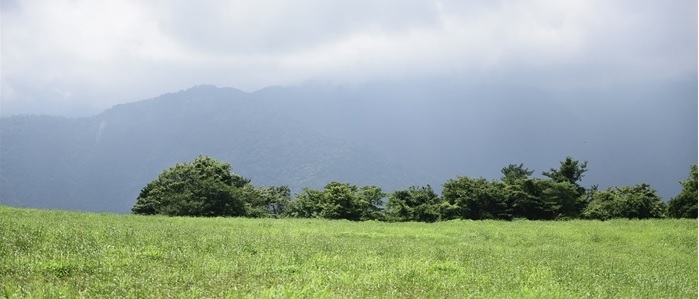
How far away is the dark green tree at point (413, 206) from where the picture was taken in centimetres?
6438

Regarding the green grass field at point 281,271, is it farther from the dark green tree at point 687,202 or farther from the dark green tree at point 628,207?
the dark green tree at point 628,207

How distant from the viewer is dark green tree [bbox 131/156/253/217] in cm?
6225

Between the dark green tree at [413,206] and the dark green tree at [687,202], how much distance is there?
28886 mm

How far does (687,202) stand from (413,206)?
3299 centimetres

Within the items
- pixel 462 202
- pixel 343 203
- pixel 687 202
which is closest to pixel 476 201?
pixel 462 202

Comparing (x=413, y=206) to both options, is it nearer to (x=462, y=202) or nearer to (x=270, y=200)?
(x=462, y=202)

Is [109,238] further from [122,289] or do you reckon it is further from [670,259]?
[670,259]

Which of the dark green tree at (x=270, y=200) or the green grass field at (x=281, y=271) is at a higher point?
the dark green tree at (x=270, y=200)

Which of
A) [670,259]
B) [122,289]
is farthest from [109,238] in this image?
[670,259]

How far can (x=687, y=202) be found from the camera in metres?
61.0

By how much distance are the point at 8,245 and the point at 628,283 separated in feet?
52.5

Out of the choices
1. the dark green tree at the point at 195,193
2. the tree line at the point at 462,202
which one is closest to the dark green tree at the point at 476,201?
the tree line at the point at 462,202

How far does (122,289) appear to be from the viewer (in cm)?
870

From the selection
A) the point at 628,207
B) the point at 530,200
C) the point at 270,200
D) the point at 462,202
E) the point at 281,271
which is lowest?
the point at 281,271
